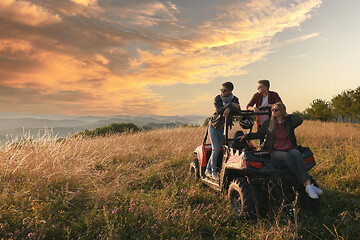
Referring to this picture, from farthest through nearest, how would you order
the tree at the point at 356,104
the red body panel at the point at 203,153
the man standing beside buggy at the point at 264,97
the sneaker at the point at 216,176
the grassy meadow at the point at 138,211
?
the tree at the point at 356,104 < the man standing beside buggy at the point at 264,97 < the red body panel at the point at 203,153 < the sneaker at the point at 216,176 < the grassy meadow at the point at 138,211

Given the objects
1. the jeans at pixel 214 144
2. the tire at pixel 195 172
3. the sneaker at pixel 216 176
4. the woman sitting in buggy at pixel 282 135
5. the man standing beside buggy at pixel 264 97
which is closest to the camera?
the woman sitting in buggy at pixel 282 135

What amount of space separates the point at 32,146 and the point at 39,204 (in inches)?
161

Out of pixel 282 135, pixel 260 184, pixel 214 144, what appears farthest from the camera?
pixel 214 144

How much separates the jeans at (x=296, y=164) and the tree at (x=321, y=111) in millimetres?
53043

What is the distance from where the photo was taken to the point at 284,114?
4555mm

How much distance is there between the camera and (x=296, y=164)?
4246mm

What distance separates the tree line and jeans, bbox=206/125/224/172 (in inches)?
1876

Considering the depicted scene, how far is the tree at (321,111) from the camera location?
50.3 meters

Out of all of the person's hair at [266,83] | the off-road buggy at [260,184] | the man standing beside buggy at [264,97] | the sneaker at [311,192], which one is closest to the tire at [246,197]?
the off-road buggy at [260,184]

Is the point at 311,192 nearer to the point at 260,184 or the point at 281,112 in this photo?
the point at 260,184

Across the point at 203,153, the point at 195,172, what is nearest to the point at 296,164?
the point at 203,153

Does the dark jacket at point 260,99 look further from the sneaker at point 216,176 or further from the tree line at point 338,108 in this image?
the tree line at point 338,108

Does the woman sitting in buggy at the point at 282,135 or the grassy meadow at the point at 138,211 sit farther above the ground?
the woman sitting in buggy at the point at 282,135

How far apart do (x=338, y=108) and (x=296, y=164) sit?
174 ft
